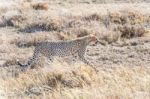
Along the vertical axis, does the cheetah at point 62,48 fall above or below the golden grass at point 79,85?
below

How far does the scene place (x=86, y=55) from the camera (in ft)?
47.6

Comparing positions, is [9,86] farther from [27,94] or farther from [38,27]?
[38,27]

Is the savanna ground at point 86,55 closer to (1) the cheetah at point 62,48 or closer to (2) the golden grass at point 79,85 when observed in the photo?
(2) the golden grass at point 79,85

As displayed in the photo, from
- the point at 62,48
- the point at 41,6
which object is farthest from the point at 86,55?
the point at 41,6

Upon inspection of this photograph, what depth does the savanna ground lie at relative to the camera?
317 inches

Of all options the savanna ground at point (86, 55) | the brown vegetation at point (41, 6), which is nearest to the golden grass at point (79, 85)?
the savanna ground at point (86, 55)

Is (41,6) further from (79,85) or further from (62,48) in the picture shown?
(79,85)

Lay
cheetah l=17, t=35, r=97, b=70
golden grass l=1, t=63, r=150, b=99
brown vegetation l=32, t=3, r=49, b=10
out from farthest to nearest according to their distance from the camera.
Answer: brown vegetation l=32, t=3, r=49, b=10, cheetah l=17, t=35, r=97, b=70, golden grass l=1, t=63, r=150, b=99

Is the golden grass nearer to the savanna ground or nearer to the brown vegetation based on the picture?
the savanna ground

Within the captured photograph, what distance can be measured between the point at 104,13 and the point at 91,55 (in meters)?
7.10

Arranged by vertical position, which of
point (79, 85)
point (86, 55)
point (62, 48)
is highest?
point (79, 85)

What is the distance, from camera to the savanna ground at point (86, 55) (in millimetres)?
8055

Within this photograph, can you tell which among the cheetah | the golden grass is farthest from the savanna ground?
the cheetah

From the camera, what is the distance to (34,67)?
12656 millimetres
